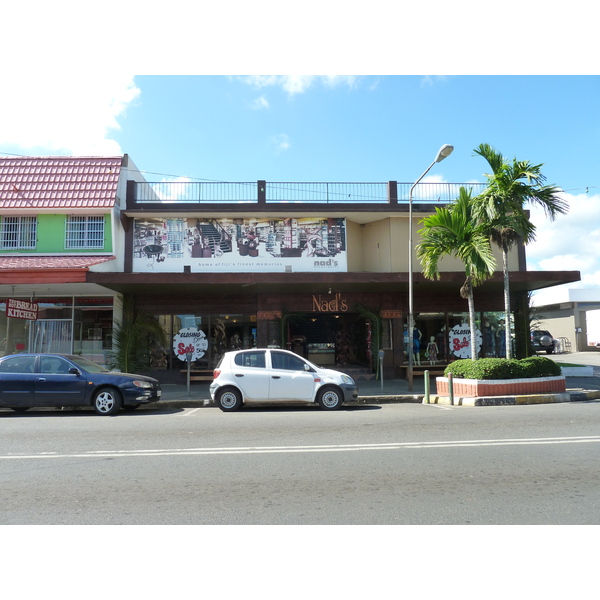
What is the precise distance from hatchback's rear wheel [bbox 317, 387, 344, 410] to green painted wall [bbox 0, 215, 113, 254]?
33.6 feet

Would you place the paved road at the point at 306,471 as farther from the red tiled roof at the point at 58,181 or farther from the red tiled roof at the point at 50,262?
the red tiled roof at the point at 58,181

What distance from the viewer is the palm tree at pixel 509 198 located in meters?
14.0

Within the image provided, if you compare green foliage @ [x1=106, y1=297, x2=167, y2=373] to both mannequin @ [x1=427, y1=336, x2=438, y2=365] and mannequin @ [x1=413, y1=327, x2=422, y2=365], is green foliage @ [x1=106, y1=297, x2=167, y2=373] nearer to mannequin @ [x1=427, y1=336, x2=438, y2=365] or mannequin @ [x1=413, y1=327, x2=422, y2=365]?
mannequin @ [x1=413, y1=327, x2=422, y2=365]

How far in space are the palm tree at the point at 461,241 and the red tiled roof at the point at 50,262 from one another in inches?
408

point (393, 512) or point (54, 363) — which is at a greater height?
point (54, 363)

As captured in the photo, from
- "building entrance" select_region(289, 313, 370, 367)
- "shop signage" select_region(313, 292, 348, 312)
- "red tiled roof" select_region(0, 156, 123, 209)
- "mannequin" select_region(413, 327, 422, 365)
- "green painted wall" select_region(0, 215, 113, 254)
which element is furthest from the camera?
"building entrance" select_region(289, 313, 370, 367)

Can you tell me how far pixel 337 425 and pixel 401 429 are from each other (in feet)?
4.11

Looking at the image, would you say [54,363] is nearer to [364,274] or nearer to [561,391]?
[364,274]

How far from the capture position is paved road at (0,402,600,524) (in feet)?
15.4

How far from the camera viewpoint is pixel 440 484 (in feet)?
18.2

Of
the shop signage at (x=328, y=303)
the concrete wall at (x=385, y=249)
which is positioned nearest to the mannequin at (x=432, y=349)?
the concrete wall at (x=385, y=249)

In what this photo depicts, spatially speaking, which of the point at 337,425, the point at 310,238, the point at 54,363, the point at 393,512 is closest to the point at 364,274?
the point at 310,238

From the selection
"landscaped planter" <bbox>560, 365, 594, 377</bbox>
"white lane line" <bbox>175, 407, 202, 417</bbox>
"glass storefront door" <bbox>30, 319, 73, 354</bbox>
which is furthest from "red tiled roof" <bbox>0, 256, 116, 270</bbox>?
"landscaped planter" <bbox>560, 365, 594, 377</bbox>

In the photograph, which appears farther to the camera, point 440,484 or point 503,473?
point 503,473
